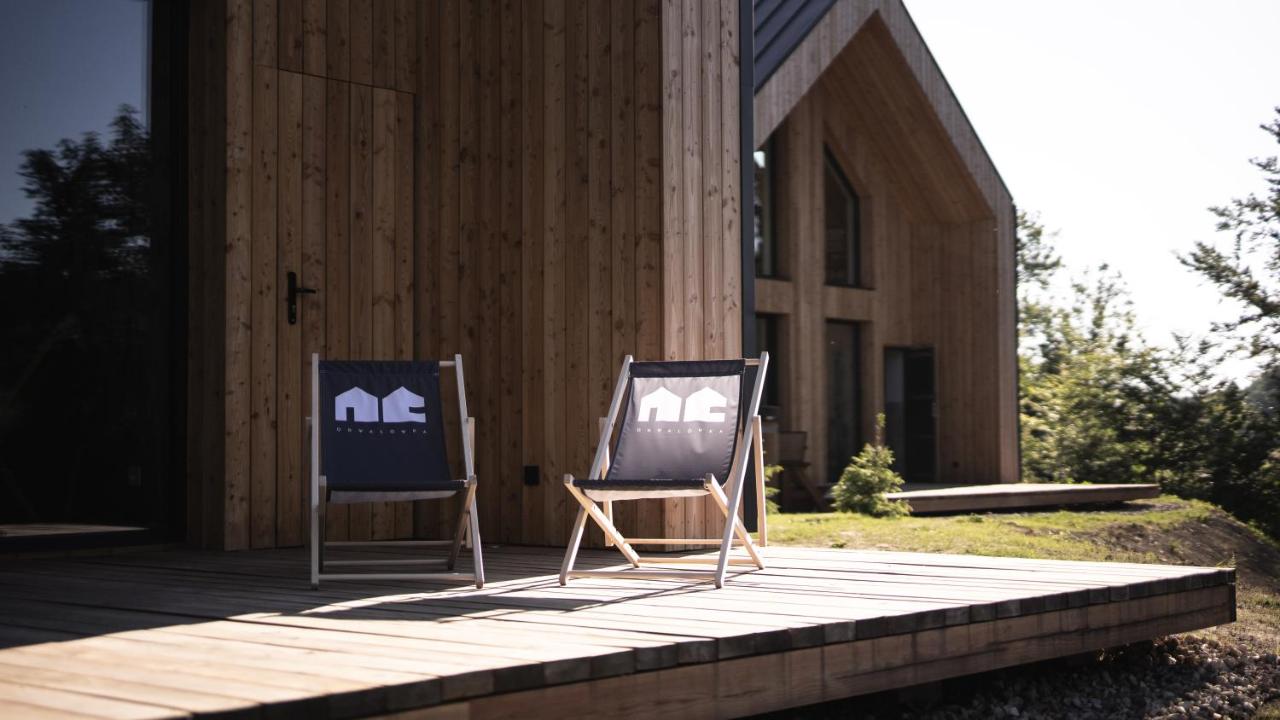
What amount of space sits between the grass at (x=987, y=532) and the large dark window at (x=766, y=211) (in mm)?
3224

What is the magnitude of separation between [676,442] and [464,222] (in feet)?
7.01

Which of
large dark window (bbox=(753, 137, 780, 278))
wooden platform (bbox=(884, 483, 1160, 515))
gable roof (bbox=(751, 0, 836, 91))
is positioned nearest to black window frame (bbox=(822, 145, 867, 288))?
large dark window (bbox=(753, 137, 780, 278))

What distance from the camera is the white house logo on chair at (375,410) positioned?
4.83m

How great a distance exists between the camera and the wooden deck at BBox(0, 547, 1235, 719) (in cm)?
246

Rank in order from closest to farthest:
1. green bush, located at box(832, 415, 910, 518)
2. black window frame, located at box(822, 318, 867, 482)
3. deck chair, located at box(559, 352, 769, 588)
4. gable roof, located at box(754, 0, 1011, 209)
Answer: deck chair, located at box(559, 352, 769, 588) → green bush, located at box(832, 415, 910, 518) → gable roof, located at box(754, 0, 1011, 209) → black window frame, located at box(822, 318, 867, 482)

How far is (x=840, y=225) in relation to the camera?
1371 cm

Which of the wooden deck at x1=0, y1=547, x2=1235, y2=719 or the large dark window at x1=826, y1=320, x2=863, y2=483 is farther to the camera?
the large dark window at x1=826, y1=320, x2=863, y2=483

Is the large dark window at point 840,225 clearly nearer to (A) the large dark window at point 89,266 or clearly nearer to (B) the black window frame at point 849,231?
(B) the black window frame at point 849,231

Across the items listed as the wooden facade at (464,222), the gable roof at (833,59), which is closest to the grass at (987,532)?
the wooden facade at (464,222)

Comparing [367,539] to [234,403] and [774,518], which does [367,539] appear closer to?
[234,403]

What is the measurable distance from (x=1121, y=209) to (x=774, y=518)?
65.8ft

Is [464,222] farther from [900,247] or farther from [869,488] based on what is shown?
[900,247]

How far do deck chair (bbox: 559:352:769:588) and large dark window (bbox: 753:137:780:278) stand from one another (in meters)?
7.46

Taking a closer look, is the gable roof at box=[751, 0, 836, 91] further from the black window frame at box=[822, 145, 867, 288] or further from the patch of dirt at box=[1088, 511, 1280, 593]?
the patch of dirt at box=[1088, 511, 1280, 593]
